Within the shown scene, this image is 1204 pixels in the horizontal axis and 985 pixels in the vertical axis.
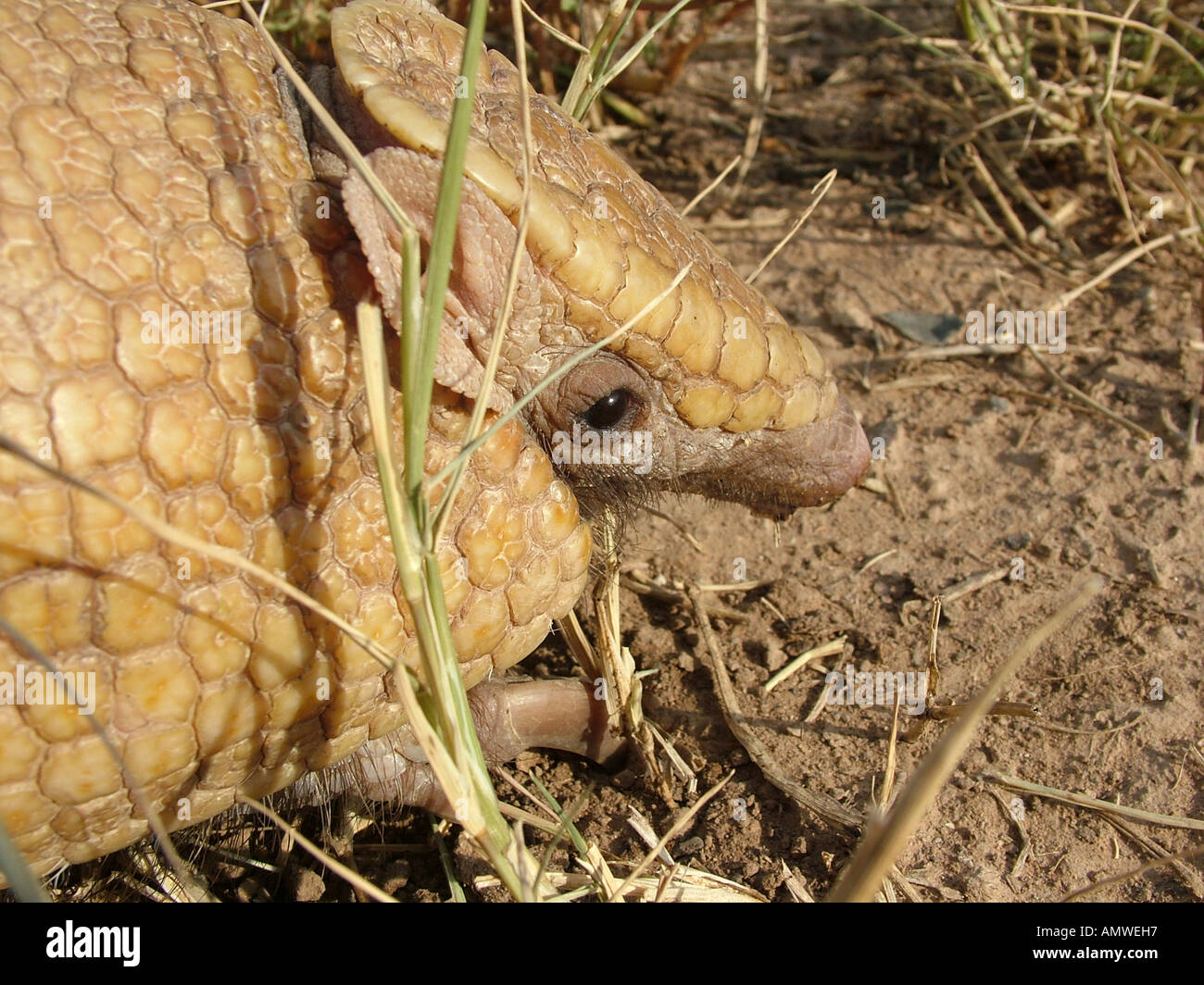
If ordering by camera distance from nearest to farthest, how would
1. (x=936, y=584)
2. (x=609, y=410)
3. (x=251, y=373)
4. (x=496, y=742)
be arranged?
(x=251, y=373) → (x=609, y=410) → (x=496, y=742) → (x=936, y=584)

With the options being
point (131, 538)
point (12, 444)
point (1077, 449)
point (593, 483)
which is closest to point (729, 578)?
point (593, 483)

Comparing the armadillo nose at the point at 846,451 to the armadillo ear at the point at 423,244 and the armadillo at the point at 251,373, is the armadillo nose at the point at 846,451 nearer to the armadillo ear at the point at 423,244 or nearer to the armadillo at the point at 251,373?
the armadillo at the point at 251,373

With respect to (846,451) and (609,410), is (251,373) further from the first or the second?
(846,451)

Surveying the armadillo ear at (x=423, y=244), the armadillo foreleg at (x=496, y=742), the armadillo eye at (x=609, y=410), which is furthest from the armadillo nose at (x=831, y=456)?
the armadillo ear at (x=423, y=244)

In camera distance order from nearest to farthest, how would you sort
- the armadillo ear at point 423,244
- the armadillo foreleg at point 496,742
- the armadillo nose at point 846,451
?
the armadillo ear at point 423,244, the armadillo foreleg at point 496,742, the armadillo nose at point 846,451

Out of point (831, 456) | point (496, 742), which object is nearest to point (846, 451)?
point (831, 456)
